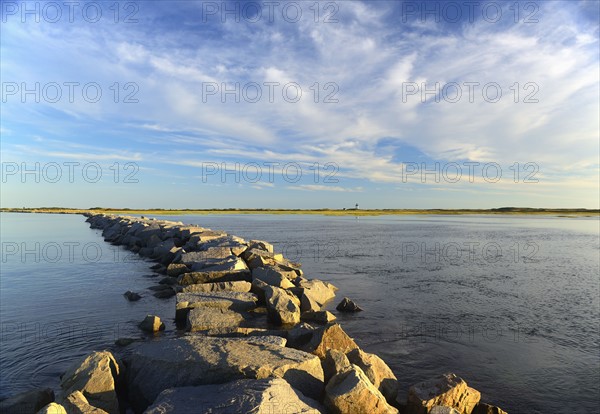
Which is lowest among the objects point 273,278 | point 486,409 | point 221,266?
point 486,409

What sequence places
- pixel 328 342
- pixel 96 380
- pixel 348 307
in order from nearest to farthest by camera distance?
pixel 96 380 < pixel 328 342 < pixel 348 307

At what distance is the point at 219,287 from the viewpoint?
10.0 metres

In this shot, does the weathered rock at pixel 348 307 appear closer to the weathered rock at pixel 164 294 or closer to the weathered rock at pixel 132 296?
the weathered rock at pixel 164 294

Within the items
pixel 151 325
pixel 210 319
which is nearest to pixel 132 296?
pixel 151 325

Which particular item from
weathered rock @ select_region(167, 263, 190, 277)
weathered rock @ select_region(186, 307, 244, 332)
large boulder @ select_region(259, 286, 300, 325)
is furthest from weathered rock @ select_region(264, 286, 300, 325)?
weathered rock @ select_region(167, 263, 190, 277)

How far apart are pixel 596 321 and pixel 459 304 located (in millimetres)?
3013

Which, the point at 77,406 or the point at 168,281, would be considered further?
the point at 168,281

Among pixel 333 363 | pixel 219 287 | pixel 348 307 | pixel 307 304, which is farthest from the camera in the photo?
pixel 219 287

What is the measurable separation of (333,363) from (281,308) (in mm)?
3516

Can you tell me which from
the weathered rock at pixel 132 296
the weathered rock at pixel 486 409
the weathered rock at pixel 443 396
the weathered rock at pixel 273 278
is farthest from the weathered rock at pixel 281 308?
the weathered rock at pixel 486 409

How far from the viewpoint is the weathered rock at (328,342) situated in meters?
6.03

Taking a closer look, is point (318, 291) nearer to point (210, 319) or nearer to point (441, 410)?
point (210, 319)

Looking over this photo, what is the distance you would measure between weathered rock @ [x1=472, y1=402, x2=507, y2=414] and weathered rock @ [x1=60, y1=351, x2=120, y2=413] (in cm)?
469

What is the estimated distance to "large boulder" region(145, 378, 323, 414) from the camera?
12.6 feet
